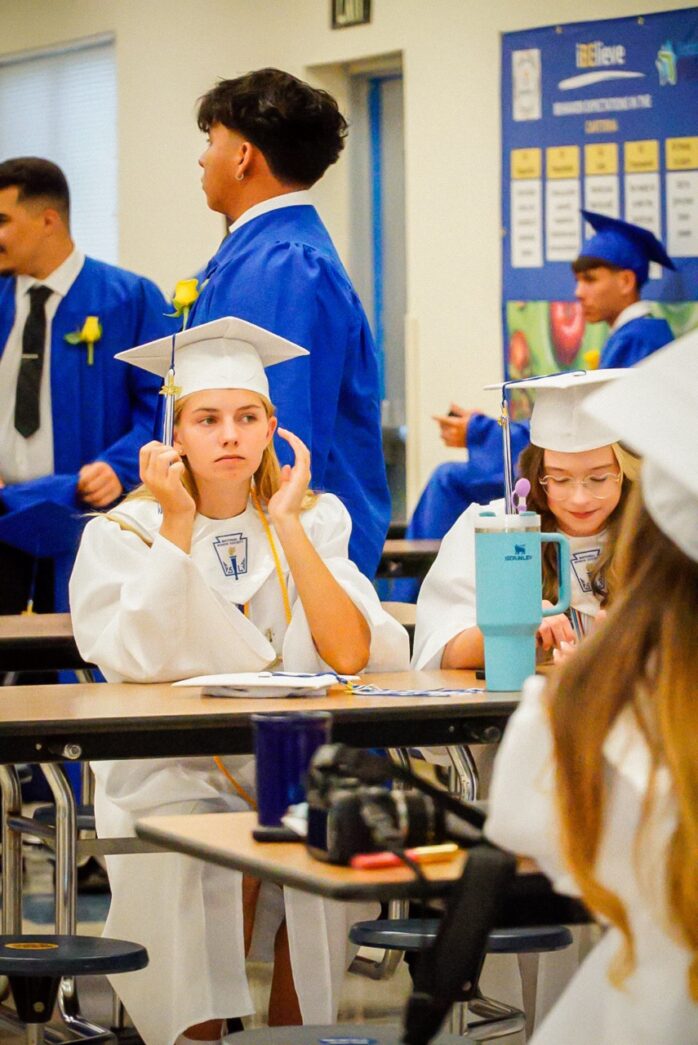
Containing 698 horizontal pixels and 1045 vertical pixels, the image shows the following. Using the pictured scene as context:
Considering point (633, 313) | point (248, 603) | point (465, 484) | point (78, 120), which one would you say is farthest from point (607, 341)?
point (78, 120)

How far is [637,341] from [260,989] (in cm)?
299

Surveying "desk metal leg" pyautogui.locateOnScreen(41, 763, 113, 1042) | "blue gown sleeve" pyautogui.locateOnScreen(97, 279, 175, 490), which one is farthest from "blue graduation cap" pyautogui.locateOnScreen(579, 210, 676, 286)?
"desk metal leg" pyautogui.locateOnScreen(41, 763, 113, 1042)

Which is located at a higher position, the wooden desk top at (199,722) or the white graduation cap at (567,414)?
the white graduation cap at (567,414)

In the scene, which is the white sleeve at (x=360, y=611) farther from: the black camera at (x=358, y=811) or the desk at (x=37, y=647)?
the black camera at (x=358, y=811)

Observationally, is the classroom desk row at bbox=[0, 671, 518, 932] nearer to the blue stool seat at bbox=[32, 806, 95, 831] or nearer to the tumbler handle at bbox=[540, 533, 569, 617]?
the tumbler handle at bbox=[540, 533, 569, 617]

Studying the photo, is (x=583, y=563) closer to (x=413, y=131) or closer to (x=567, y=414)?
(x=567, y=414)

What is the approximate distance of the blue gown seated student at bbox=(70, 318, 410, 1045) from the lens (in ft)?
8.66

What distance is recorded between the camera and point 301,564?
278 centimetres

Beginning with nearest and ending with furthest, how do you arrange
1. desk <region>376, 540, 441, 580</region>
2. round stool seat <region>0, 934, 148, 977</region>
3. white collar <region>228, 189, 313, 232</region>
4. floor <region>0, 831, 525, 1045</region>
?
round stool seat <region>0, 934, 148, 977</region> → floor <region>0, 831, 525, 1045</region> → white collar <region>228, 189, 313, 232</region> → desk <region>376, 540, 441, 580</region>

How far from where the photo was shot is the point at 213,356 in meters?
2.95

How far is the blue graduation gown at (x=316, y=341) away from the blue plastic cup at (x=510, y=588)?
1.25m

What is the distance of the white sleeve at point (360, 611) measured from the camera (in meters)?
2.82

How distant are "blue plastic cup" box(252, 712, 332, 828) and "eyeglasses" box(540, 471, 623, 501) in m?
1.28

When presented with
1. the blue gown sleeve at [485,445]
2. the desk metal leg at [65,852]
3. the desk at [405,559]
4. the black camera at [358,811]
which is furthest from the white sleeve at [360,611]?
the blue gown sleeve at [485,445]
